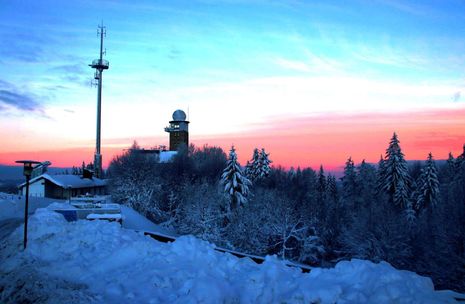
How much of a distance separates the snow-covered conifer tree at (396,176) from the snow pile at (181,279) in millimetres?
38803

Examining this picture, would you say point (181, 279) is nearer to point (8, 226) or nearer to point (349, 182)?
point (8, 226)

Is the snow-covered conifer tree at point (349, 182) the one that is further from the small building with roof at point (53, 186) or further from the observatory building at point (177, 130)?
the small building with roof at point (53, 186)

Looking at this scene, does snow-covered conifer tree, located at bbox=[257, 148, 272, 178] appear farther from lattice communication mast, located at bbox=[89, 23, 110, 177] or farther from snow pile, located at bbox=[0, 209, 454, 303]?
snow pile, located at bbox=[0, 209, 454, 303]

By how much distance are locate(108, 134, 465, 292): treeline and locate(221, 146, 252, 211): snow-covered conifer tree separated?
0.10 m

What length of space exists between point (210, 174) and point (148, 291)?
52476mm

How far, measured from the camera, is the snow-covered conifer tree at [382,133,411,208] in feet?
141

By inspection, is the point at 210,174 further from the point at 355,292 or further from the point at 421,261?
the point at 355,292

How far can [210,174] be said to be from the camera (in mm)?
59250

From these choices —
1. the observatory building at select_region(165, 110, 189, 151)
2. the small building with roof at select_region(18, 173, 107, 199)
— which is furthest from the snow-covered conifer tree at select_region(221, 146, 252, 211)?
the observatory building at select_region(165, 110, 189, 151)

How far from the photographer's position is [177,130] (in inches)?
3275

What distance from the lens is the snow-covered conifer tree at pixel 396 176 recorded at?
42.9 meters

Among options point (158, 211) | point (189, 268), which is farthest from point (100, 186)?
point (189, 268)

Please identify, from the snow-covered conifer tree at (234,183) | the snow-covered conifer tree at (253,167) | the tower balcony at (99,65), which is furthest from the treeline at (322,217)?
the tower balcony at (99,65)

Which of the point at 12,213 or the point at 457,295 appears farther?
the point at 12,213
